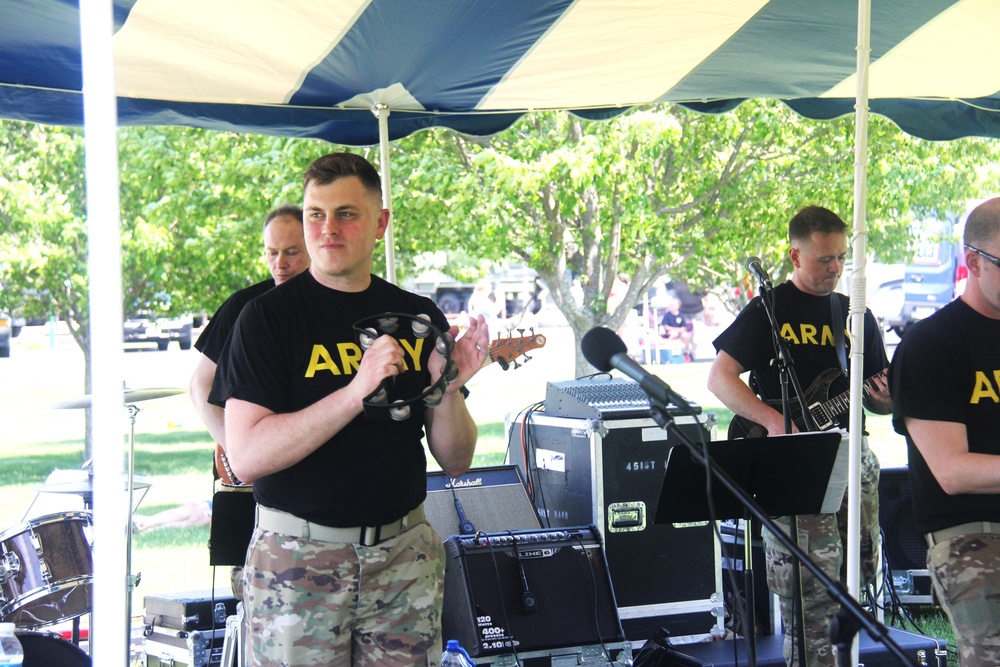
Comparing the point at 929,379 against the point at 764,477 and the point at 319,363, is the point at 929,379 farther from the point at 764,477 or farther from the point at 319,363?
the point at 319,363

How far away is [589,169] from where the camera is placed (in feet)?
30.5

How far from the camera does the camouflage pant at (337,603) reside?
Result: 2.58 meters

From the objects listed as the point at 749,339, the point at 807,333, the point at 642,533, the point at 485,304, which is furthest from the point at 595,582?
the point at 485,304

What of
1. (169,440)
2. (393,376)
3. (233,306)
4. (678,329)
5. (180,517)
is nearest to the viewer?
(393,376)

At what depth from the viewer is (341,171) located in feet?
9.20

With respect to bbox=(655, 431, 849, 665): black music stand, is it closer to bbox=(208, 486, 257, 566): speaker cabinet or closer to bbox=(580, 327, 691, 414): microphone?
bbox=(580, 327, 691, 414): microphone

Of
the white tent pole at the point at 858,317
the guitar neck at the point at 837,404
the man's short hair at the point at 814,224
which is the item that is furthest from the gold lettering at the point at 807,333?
the white tent pole at the point at 858,317

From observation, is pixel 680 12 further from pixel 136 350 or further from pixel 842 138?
pixel 136 350

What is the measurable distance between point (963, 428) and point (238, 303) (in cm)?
246

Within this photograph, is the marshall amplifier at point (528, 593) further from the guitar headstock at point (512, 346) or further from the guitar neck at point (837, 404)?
the guitar headstock at point (512, 346)

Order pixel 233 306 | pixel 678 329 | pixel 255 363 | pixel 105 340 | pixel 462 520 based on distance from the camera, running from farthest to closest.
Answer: pixel 678 329, pixel 462 520, pixel 233 306, pixel 255 363, pixel 105 340

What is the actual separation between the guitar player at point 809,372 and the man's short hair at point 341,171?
194cm

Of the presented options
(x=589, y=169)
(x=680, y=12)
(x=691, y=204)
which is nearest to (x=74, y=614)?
(x=680, y=12)

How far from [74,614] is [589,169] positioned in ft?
20.0
